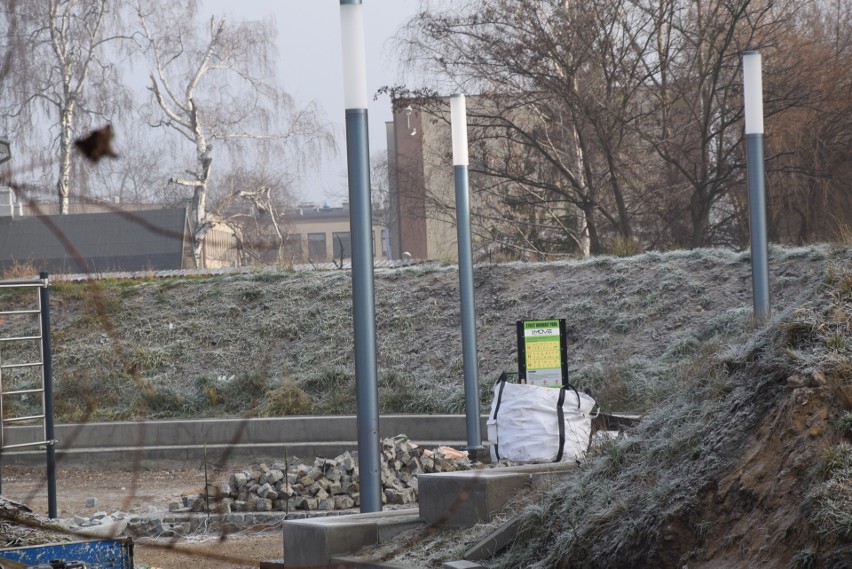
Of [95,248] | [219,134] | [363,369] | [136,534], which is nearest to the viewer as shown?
[363,369]

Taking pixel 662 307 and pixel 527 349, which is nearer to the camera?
pixel 527 349

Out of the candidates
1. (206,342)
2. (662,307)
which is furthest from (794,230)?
(206,342)

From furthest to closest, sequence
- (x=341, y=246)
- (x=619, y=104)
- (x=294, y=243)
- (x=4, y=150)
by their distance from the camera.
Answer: (x=294, y=243), (x=619, y=104), (x=341, y=246), (x=4, y=150)

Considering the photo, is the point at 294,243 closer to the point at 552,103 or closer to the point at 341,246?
the point at 552,103

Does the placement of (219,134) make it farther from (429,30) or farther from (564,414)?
(564,414)

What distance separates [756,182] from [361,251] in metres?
4.79

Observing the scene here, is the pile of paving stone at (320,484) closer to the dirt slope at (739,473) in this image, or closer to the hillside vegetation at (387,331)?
the hillside vegetation at (387,331)

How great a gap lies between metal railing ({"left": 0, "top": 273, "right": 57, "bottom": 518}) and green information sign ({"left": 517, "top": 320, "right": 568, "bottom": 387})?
209 inches

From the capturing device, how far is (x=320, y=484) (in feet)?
41.3

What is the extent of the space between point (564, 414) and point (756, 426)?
4873mm

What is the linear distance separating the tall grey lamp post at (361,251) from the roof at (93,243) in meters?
20.6

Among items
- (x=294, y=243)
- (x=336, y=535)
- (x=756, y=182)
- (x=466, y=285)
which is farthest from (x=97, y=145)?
(x=294, y=243)

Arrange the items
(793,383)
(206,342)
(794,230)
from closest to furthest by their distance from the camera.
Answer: (793,383) < (206,342) < (794,230)

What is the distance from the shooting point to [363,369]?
884cm
